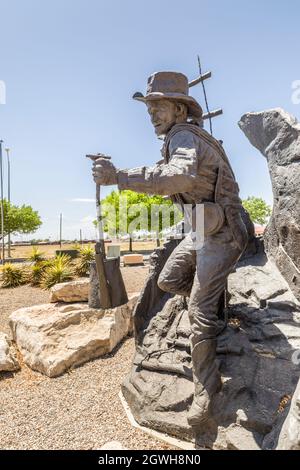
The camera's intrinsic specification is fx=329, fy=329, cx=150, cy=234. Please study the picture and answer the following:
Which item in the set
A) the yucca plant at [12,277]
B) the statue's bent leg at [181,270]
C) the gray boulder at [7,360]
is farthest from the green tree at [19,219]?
the statue's bent leg at [181,270]

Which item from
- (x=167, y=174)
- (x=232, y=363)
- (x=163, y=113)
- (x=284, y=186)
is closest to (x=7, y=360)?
(x=232, y=363)

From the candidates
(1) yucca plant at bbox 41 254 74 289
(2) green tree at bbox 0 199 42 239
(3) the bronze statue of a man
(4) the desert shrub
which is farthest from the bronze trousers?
(2) green tree at bbox 0 199 42 239

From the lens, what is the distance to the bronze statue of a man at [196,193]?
261 cm

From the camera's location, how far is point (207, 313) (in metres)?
2.82

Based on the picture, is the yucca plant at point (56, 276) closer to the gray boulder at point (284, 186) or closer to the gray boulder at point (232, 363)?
the gray boulder at point (232, 363)

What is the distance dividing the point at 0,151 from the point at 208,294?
79.2 feet

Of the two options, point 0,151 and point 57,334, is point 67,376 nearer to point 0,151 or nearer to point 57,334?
point 57,334

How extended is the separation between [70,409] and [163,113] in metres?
3.24

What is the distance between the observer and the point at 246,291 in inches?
171

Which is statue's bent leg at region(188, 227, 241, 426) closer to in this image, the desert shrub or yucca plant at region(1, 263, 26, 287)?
the desert shrub

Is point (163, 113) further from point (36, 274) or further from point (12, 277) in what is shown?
point (12, 277)

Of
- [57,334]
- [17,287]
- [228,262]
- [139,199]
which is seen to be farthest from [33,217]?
[228,262]

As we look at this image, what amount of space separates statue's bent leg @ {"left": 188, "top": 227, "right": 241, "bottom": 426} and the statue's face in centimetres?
110

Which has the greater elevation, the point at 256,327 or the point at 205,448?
the point at 256,327
